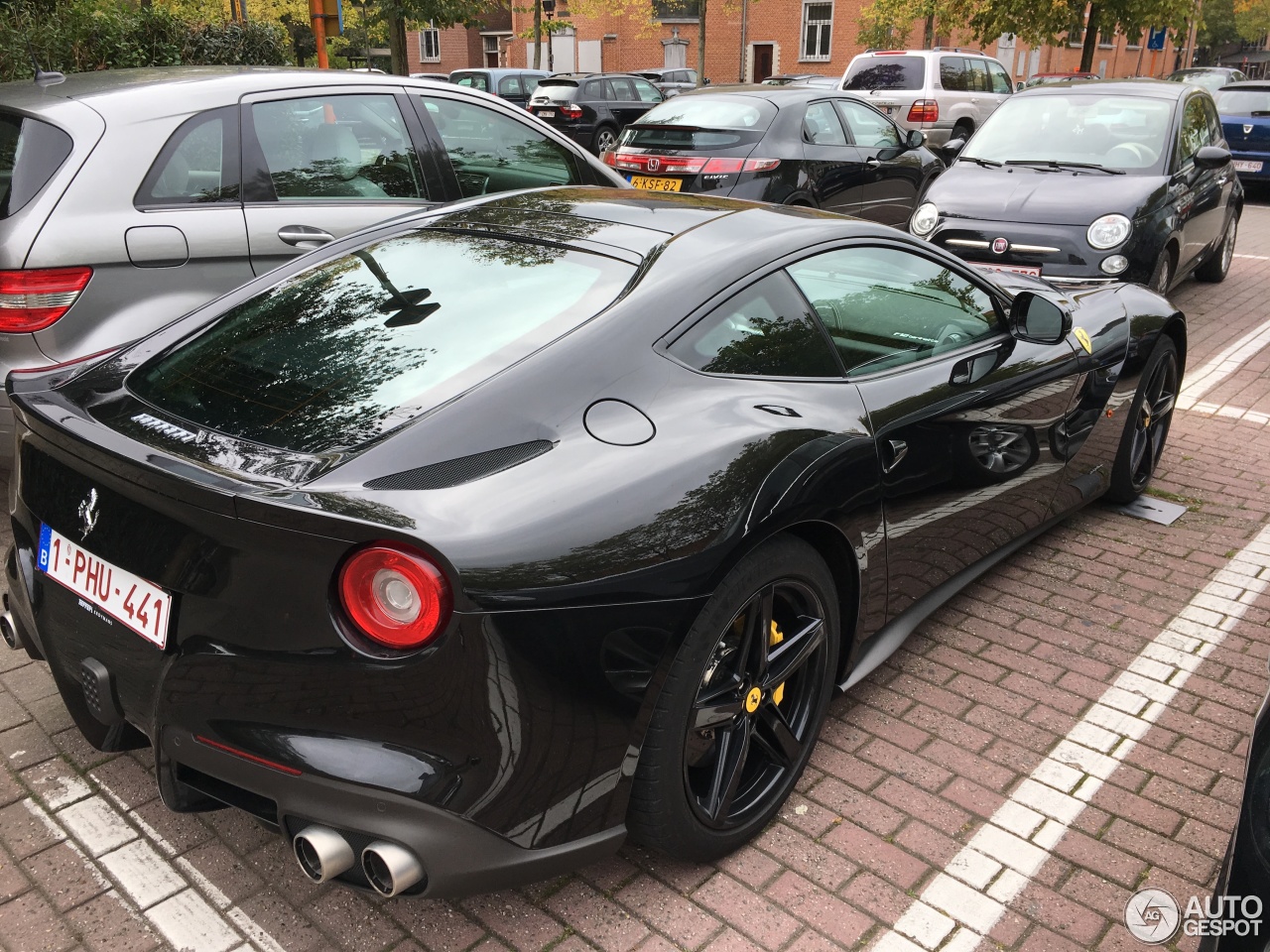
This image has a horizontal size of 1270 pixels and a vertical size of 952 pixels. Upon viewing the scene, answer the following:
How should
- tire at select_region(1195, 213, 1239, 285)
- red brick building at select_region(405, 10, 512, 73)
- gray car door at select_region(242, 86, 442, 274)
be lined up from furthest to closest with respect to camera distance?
red brick building at select_region(405, 10, 512, 73) → tire at select_region(1195, 213, 1239, 285) → gray car door at select_region(242, 86, 442, 274)

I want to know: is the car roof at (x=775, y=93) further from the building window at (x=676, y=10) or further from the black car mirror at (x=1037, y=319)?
the building window at (x=676, y=10)

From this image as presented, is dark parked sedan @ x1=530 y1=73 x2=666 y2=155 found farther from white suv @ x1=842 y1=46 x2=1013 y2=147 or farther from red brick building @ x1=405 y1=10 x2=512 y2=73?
red brick building @ x1=405 y1=10 x2=512 y2=73

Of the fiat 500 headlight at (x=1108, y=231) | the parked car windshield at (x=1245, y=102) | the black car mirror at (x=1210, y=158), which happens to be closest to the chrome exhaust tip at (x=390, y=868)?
the fiat 500 headlight at (x=1108, y=231)

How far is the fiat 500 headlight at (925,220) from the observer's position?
7.53 meters

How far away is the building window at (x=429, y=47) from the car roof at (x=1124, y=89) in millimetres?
43811

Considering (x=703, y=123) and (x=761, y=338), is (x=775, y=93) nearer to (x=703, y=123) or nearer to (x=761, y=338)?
(x=703, y=123)

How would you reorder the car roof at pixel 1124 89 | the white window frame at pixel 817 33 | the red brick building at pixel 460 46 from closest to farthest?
the car roof at pixel 1124 89
the white window frame at pixel 817 33
the red brick building at pixel 460 46

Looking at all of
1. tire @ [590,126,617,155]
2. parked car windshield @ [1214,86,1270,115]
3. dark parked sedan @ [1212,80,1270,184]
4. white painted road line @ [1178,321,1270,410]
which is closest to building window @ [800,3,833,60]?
tire @ [590,126,617,155]

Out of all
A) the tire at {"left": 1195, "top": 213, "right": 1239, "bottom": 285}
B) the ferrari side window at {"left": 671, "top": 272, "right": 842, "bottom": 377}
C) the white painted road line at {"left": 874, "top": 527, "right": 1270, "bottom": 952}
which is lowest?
the white painted road line at {"left": 874, "top": 527, "right": 1270, "bottom": 952}

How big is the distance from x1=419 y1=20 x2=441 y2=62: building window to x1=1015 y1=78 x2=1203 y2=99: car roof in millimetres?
43811

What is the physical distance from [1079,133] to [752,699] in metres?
7.05

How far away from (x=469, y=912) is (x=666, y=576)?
0.90m

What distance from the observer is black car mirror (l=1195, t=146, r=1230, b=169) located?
785 centimetres

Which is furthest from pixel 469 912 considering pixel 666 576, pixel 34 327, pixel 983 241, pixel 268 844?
pixel 983 241
